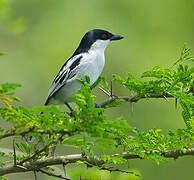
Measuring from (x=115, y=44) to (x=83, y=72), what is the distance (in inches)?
263

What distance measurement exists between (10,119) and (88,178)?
590 millimetres

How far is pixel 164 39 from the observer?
11.1 meters

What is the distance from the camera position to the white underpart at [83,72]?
4750mm

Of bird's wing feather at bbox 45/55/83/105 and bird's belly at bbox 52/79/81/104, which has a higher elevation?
Answer: bird's wing feather at bbox 45/55/83/105

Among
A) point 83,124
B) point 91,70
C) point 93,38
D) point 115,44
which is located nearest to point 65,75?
point 91,70

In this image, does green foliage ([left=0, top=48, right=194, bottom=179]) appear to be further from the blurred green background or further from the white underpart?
the blurred green background

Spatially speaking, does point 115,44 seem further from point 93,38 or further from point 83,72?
point 83,72

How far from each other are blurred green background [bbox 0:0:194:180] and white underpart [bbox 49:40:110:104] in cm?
407

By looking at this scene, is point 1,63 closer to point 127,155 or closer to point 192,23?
point 192,23

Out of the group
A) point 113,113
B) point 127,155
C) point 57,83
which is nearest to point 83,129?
point 127,155

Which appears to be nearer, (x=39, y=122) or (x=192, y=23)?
(x=39, y=122)

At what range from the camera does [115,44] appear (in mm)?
11320

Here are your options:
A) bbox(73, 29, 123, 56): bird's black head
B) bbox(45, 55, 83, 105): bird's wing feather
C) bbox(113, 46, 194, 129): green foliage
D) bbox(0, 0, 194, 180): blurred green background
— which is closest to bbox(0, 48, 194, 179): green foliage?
bbox(113, 46, 194, 129): green foliage

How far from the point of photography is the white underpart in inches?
187
